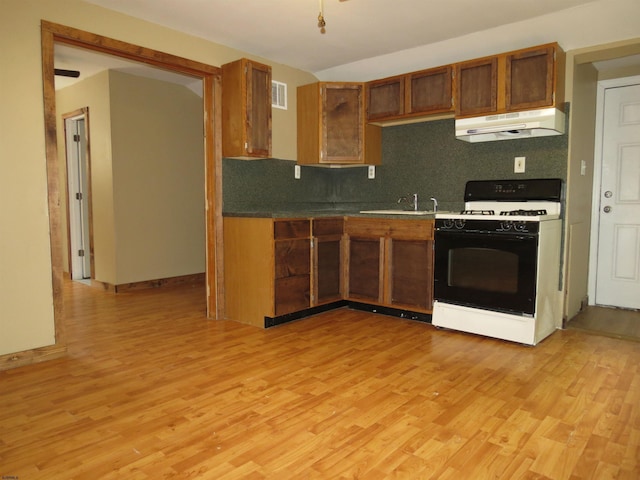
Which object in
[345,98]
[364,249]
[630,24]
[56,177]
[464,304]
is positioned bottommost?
[464,304]

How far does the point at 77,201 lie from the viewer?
584 cm

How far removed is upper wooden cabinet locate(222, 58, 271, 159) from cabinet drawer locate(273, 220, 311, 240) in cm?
69

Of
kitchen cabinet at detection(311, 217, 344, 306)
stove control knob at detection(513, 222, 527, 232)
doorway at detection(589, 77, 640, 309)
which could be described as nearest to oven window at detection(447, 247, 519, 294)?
stove control knob at detection(513, 222, 527, 232)

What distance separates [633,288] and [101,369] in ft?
14.9

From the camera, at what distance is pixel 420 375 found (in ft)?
8.52

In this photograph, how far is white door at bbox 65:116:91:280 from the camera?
228 inches

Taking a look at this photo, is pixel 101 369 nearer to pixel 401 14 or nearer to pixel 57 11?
pixel 57 11

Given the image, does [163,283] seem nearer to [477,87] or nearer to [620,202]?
[477,87]

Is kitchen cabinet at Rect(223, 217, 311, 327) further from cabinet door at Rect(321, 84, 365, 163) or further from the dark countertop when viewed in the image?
cabinet door at Rect(321, 84, 365, 163)

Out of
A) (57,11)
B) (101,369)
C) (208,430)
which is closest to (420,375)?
(208,430)

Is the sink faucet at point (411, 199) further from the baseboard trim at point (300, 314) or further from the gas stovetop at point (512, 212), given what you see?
the baseboard trim at point (300, 314)

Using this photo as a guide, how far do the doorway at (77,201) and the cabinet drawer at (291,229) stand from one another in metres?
3.41

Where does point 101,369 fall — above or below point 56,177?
below

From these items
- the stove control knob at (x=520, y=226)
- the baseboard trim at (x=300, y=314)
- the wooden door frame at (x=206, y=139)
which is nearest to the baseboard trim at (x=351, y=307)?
the baseboard trim at (x=300, y=314)
